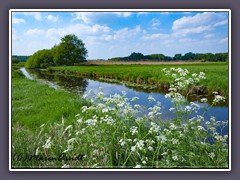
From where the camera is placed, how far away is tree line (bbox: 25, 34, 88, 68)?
3.77 meters

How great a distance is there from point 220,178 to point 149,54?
5.43 feet

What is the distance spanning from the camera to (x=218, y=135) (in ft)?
10.9

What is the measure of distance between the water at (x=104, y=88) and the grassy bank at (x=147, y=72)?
0.11 metres

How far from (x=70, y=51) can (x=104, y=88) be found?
674 millimetres

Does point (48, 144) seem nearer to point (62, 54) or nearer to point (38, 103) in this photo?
point (38, 103)

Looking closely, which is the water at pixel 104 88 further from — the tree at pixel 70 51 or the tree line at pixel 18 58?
the tree at pixel 70 51

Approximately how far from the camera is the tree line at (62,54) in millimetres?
3768

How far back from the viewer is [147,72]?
4.12 metres

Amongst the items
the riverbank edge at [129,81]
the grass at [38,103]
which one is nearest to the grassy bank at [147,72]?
the riverbank edge at [129,81]

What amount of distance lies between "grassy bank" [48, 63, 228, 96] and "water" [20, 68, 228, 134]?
0.11 metres

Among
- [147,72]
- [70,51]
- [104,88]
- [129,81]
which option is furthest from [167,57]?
[70,51]

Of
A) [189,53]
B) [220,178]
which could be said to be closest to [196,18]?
[189,53]

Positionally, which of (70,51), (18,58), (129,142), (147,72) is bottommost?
(129,142)

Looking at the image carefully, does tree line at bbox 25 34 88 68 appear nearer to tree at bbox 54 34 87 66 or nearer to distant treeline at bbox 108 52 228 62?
tree at bbox 54 34 87 66
